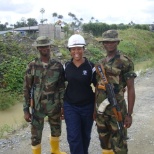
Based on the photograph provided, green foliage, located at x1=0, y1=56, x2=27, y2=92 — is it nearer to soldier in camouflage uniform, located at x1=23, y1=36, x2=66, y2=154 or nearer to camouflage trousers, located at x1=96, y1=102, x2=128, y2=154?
soldier in camouflage uniform, located at x1=23, y1=36, x2=66, y2=154

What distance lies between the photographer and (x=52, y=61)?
384 cm

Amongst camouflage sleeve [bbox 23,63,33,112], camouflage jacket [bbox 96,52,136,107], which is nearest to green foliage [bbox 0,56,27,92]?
camouflage sleeve [bbox 23,63,33,112]

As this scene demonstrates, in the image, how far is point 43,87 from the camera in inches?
151

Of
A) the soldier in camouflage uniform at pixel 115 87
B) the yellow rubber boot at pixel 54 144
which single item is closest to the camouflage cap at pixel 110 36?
the soldier in camouflage uniform at pixel 115 87

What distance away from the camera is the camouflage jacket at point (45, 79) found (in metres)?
3.79

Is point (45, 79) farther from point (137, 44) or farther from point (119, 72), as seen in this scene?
point (137, 44)

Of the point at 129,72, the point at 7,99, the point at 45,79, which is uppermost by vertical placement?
the point at 129,72

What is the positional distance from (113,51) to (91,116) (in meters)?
0.87

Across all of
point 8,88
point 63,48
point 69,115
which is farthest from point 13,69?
point 69,115

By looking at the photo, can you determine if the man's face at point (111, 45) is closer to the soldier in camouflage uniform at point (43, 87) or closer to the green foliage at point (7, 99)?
the soldier in camouflage uniform at point (43, 87)

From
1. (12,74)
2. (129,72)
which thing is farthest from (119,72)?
(12,74)

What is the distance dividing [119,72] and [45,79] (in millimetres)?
1053

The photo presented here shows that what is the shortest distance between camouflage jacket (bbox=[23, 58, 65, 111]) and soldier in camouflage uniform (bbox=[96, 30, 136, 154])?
632mm

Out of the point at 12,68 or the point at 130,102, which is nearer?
the point at 130,102
